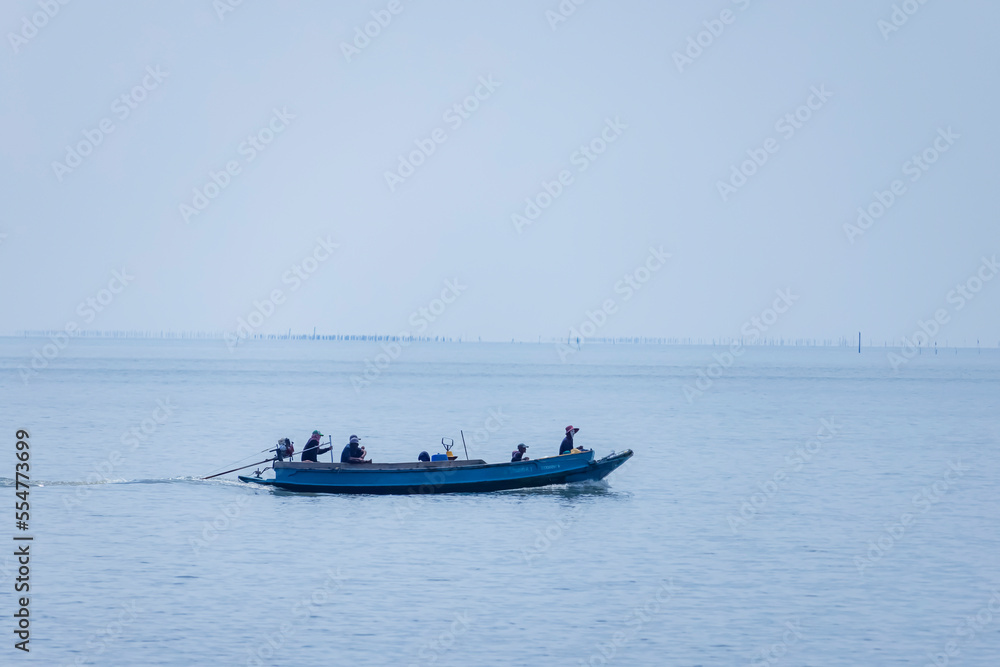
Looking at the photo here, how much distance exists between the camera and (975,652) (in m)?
20.3

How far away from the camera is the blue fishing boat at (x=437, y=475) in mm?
36844

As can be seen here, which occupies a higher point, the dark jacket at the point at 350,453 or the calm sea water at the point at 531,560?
the dark jacket at the point at 350,453

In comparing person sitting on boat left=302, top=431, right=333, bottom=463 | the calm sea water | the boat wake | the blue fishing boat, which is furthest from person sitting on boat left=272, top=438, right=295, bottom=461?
the boat wake

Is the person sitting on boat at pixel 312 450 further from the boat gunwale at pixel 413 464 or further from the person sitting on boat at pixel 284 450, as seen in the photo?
the boat gunwale at pixel 413 464

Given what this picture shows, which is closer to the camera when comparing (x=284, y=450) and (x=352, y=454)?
(x=352, y=454)

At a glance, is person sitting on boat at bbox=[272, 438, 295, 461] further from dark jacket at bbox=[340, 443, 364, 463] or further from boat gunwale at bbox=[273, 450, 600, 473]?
dark jacket at bbox=[340, 443, 364, 463]

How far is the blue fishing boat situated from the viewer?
36.8 metres

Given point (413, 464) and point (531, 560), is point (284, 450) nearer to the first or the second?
point (413, 464)

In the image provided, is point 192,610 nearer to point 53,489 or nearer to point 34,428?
point 53,489

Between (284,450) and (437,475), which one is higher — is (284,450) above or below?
above

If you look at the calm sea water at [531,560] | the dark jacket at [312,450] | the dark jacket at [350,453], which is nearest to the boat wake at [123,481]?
the calm sea water at [531,560]

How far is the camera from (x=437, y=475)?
3697 centimetres

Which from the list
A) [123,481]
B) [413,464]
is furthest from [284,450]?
[123,481]

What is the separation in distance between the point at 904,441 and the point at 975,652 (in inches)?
1696
